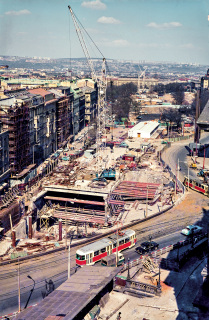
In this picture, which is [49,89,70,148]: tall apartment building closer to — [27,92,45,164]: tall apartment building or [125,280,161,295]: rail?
[27,92,45,164]: tall apartment building

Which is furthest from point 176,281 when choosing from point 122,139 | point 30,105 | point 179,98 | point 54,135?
point 179,98

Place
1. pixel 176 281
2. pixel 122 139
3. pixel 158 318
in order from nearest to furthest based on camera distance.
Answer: pixel 158 318, pixel 176 281, pixel 122 139

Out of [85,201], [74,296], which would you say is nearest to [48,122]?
[85,201]

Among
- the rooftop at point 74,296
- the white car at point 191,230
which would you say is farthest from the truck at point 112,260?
the white car at point 191,230

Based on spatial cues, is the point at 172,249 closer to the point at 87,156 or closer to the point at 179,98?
the point at 87,156

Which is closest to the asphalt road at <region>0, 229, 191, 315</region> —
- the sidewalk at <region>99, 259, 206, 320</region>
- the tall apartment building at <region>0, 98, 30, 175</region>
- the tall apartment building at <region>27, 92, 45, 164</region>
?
the sidewalk at <region>99, 259, 206, 320</region>

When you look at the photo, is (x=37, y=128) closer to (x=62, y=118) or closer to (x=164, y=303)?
(x=62, y=118)
